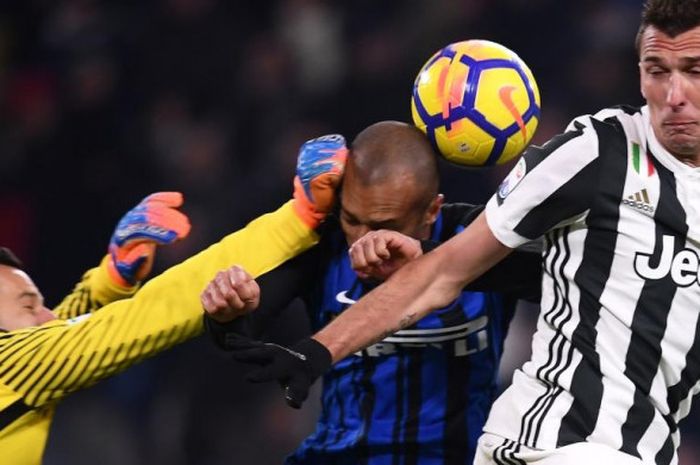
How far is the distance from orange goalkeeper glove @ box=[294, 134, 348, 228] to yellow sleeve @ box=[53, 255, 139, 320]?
25.8 inches

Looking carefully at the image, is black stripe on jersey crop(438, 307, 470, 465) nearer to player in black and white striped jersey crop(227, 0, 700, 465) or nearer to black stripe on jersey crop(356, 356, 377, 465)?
black stripe on jersey crop(356, 356, 377, 465)

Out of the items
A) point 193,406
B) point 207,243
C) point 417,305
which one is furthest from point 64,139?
point 417,305

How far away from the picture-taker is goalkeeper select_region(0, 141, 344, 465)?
3.32 m

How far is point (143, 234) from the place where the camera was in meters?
3.66

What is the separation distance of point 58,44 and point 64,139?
0.59 meters

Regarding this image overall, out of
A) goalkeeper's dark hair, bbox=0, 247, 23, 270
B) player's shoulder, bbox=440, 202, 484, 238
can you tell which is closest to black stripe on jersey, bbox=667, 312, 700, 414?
player's shoulder, bbox=440, 202, 484, 238

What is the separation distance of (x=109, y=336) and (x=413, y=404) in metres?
0.80

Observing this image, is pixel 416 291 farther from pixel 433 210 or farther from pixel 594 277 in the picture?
pixel 433 210

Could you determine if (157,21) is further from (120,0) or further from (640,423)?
(640,423)

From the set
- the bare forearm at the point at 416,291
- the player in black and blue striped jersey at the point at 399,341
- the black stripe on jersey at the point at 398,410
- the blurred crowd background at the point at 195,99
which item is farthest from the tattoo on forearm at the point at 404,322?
the blurred crowd background at the point at 195,99

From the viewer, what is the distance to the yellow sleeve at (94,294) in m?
3.87

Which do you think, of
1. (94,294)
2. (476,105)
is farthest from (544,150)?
(94,294)

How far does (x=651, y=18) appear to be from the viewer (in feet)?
9.80

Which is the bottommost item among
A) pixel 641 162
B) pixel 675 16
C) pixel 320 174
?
pixel 320 174
